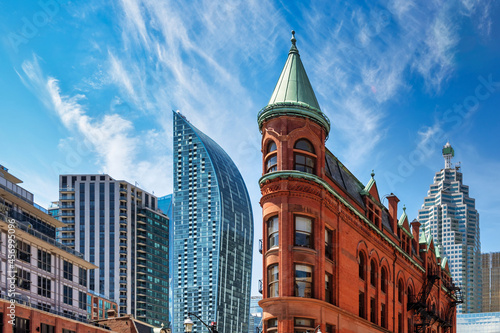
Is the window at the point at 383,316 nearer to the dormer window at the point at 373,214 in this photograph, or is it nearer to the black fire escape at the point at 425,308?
the dormer window at the point at 373,214

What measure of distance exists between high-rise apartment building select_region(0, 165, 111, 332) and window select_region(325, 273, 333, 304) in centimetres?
3737

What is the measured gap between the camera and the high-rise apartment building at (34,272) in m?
68.0

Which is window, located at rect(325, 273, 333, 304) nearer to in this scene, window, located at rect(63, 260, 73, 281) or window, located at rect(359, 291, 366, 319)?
window, located at rect(359, 291, 366, 319)

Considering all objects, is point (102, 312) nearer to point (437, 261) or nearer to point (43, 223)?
point (43, 223)

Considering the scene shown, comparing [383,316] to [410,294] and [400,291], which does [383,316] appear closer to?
[400,291]

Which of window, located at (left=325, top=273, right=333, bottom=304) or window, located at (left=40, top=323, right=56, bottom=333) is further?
window, located at (left=40, top=323, right=56, bottom=333)

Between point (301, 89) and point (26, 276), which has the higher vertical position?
point (301, 89)

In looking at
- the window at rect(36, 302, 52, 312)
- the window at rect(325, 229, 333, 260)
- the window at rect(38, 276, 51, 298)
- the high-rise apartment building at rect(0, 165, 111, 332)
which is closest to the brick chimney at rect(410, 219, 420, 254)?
the window at rect(325, 229, 333, 260)

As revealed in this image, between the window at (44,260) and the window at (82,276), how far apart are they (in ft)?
31.0

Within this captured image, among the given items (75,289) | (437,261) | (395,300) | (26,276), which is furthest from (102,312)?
(395,300)

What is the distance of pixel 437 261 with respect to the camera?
232 feet

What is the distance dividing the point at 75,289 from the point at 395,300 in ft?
164

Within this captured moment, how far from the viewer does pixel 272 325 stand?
37969 mm

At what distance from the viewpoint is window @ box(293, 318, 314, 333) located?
3734 centimetres
